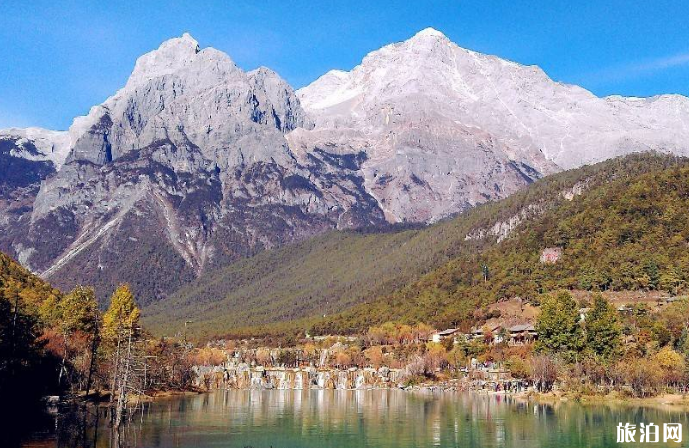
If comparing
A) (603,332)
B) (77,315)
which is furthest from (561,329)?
(77,315)

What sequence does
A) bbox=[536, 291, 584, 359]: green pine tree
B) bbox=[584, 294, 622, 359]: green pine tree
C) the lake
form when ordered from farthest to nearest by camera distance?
bbox=[536, 291, 584, 359]: green pine tree, bbox=[584, 294, 622, 359]: green pine tree, the lake

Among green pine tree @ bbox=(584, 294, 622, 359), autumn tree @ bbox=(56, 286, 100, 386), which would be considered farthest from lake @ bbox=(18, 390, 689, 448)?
green pine tree @ bbox=(584, 294, 622, 359)

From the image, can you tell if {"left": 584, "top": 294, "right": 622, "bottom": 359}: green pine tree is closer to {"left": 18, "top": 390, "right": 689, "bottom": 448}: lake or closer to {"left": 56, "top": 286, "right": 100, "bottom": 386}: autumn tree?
{"left": 18, "top": 390, "right": 689, "bottom": 448}: lake

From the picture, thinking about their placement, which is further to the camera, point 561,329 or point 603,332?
point 561,329

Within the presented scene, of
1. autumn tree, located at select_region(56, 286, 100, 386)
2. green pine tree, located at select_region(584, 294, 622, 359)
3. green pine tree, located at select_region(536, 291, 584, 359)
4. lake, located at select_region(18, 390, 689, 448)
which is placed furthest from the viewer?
green pine tree, located at select_region(536, 291, 584, 359)

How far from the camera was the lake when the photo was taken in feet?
271

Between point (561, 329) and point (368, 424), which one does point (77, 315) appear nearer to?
point (368, 424)

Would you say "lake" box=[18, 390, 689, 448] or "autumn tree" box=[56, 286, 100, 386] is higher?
"autumn tree" box=[56, 286, 100, 386]

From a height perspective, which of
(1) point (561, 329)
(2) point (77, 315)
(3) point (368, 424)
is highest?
(2) point (77, 315)

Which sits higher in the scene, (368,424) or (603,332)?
(603,332)

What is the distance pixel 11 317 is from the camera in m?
96.6

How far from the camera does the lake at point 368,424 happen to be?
3250 inches

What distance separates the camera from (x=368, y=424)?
10281 cm

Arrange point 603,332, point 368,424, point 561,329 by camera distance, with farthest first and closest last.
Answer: point 561,329
point 603,332
point 368,424
